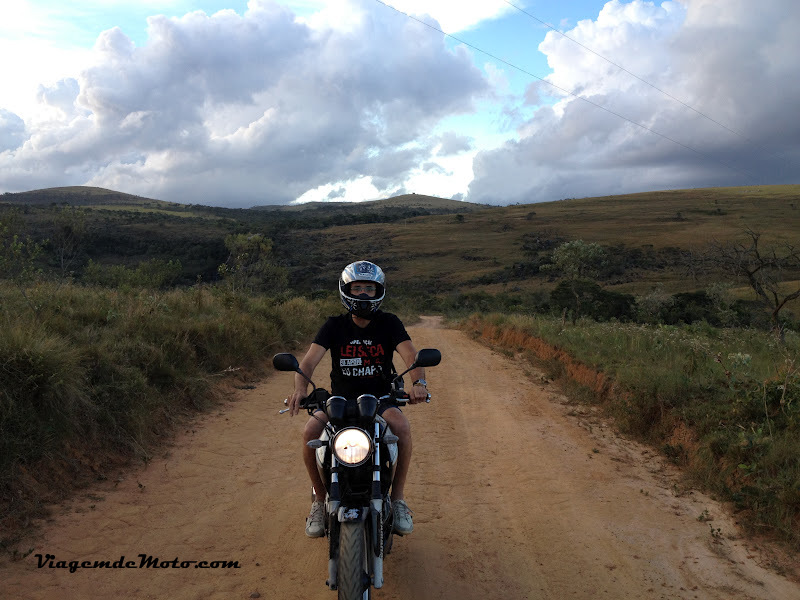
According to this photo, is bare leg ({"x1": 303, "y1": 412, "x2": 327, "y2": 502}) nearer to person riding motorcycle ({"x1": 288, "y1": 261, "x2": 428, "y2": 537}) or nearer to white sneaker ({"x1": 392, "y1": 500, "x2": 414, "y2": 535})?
person riding motorcycle ({"x1": 288, "y1": 261, "x2": 428, "y2": 537})

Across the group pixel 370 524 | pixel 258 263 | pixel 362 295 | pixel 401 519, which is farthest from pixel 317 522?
pixel 258 263

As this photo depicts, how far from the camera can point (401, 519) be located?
368 cm

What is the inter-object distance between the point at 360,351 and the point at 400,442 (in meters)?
0.68

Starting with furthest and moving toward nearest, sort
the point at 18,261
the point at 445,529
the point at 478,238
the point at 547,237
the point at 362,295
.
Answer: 1. the point at 478,238
2. the point at 547,237
3. the point at 18,261
4. the point at 445,529
5. the point at 362,295

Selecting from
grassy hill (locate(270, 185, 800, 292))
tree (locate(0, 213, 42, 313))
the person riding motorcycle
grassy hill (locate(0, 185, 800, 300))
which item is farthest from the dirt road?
grassy hill (locate(270, 185, 800, 292))

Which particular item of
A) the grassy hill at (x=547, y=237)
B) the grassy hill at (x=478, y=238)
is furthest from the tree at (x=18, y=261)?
the grassy hill at (x=547, y=237)

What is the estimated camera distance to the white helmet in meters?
3.81

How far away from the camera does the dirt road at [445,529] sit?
3.67 m

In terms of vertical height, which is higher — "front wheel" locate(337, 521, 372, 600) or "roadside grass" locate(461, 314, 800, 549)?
"front wheel" locate(337, 521, 372, 600)

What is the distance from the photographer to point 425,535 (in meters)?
4.38

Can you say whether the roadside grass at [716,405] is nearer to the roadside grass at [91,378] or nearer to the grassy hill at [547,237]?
the roadside grass at [91,378]

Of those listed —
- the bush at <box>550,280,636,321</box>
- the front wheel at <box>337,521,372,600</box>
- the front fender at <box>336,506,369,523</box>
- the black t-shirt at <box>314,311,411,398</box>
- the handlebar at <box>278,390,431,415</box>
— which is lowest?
the bush at <box>550,280,636,321</box>

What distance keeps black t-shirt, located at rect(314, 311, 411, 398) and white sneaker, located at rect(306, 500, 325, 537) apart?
774 mm

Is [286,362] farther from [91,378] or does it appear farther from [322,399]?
[91,378]
